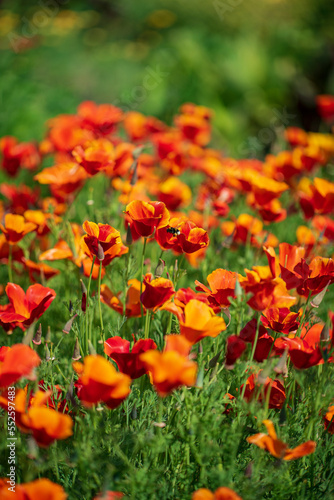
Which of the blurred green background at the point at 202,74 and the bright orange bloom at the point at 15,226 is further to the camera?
the blurred green background at the point at 202,74

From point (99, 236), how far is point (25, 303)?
242mm

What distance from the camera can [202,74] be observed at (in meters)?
5.05

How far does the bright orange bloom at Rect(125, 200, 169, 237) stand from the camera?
1.15 m

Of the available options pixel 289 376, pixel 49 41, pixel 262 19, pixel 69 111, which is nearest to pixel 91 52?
pixel 49 41

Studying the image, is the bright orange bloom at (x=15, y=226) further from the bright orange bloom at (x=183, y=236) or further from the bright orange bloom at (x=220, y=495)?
the bright orange bloom at (x=220, y=495)

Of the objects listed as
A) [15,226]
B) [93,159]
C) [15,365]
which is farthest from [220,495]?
[93,159]

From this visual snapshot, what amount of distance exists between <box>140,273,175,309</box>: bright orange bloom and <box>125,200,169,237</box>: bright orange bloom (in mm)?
154

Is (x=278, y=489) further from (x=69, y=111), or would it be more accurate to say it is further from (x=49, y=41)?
(x=49, y=41)

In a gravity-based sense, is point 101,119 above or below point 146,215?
below

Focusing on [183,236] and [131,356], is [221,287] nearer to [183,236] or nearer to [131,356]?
[183,236]

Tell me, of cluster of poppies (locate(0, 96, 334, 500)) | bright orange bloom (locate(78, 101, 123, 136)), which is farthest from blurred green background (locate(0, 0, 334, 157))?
cluster of poppies (locate(0, 96, 334, 500))

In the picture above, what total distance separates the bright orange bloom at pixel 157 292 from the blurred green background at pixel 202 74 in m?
2.67

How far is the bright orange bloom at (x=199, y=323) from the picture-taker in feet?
3.19

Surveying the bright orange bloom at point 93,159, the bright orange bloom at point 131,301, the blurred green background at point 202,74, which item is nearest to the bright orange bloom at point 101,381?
the bright orange bloom at point 131,301
